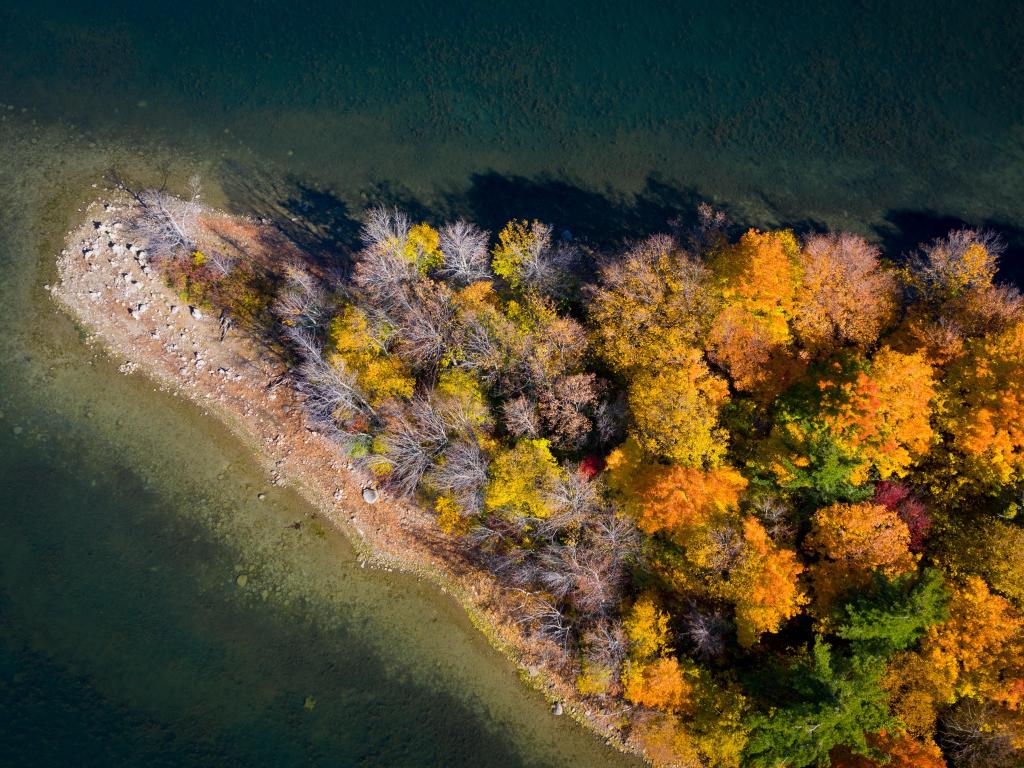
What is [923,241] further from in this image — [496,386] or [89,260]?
[89,260]

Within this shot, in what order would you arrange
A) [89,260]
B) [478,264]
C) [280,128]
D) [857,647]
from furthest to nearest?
[280,128]
[89,260]
[478,264]
[857,647]

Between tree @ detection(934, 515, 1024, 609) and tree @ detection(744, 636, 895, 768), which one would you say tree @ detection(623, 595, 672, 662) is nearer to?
tree @ detection(744, 636, 895, 768)

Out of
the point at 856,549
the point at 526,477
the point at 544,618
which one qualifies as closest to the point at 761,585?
the point at 856,549

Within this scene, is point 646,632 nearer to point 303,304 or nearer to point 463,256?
point 463,256

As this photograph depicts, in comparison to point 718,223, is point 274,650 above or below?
below

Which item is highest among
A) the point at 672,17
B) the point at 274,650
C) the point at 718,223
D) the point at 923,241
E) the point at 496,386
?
the point at 672,17

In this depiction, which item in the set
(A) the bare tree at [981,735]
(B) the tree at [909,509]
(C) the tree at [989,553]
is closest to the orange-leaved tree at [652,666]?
(A) the bare tree at [981,735]

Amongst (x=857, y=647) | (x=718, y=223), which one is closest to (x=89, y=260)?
(x=718, y=223)
